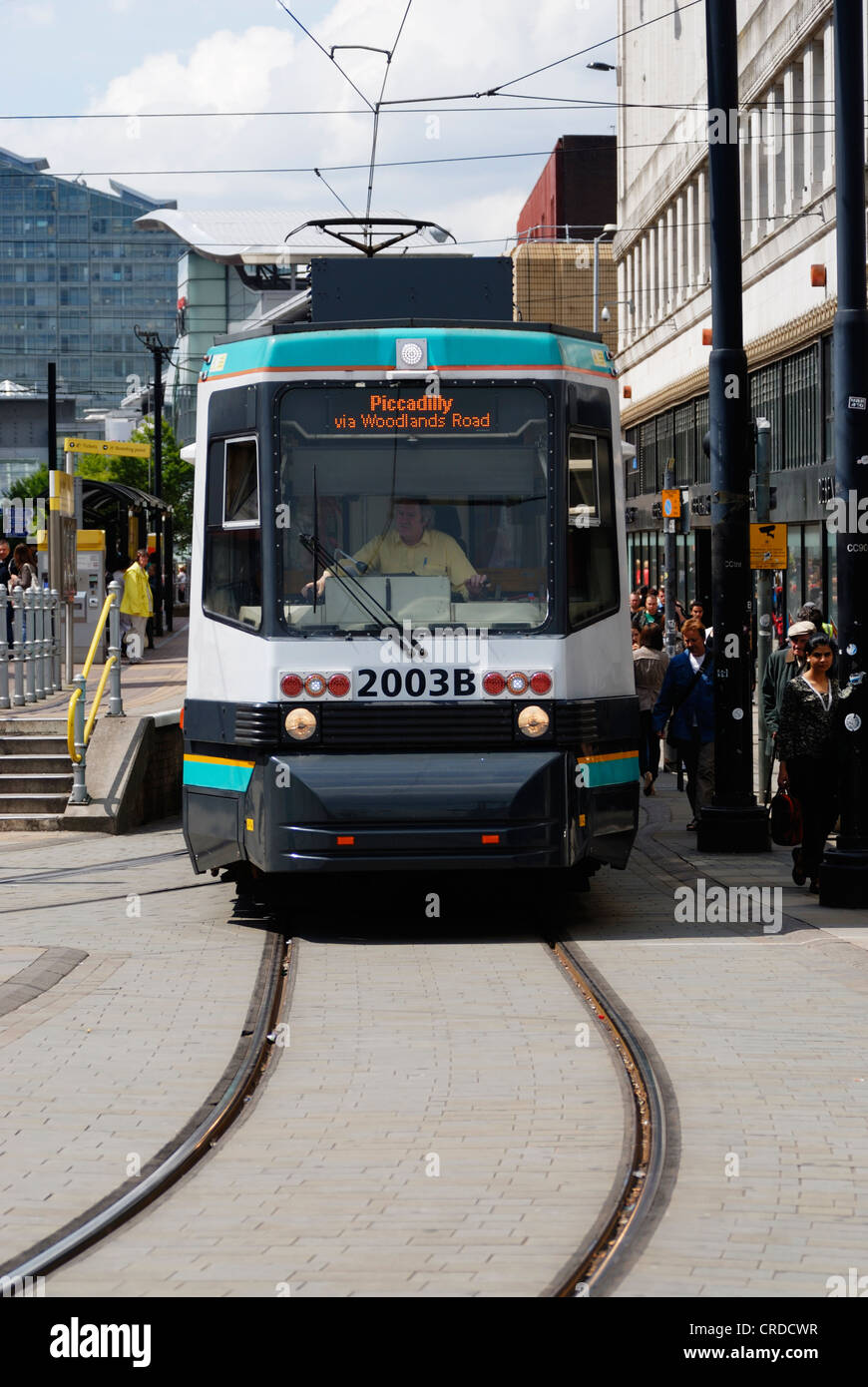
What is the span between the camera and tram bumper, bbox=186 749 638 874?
1067 cm

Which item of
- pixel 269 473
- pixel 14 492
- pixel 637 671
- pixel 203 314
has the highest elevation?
pixel 203 314

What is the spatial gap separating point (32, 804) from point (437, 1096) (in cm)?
1008

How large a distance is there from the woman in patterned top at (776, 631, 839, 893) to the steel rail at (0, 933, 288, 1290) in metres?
4.56

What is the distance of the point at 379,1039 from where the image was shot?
8.36 metres

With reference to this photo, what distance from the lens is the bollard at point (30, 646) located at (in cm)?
1983

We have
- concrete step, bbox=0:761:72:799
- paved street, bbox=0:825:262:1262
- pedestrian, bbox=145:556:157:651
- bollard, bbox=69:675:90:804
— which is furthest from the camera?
pedestrian, bbox=145:556:157:651

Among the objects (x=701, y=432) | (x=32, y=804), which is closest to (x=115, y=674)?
(x=32, y=804)

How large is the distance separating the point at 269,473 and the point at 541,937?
10.0 ft

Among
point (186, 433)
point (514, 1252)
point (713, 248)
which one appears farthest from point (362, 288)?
point (186, 433)

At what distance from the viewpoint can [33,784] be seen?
17.0m

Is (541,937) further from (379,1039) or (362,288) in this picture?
(362,288)

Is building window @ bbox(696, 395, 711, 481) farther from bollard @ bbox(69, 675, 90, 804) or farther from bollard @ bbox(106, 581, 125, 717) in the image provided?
bollard @ bbox(69, 675, 90, 804)

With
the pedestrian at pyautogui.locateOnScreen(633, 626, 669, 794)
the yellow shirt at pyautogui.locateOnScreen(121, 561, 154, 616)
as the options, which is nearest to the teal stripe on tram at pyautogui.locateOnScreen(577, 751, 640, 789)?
the pedestrian at pyautogui.locateOnScreen(633, 626, 669, 794)
